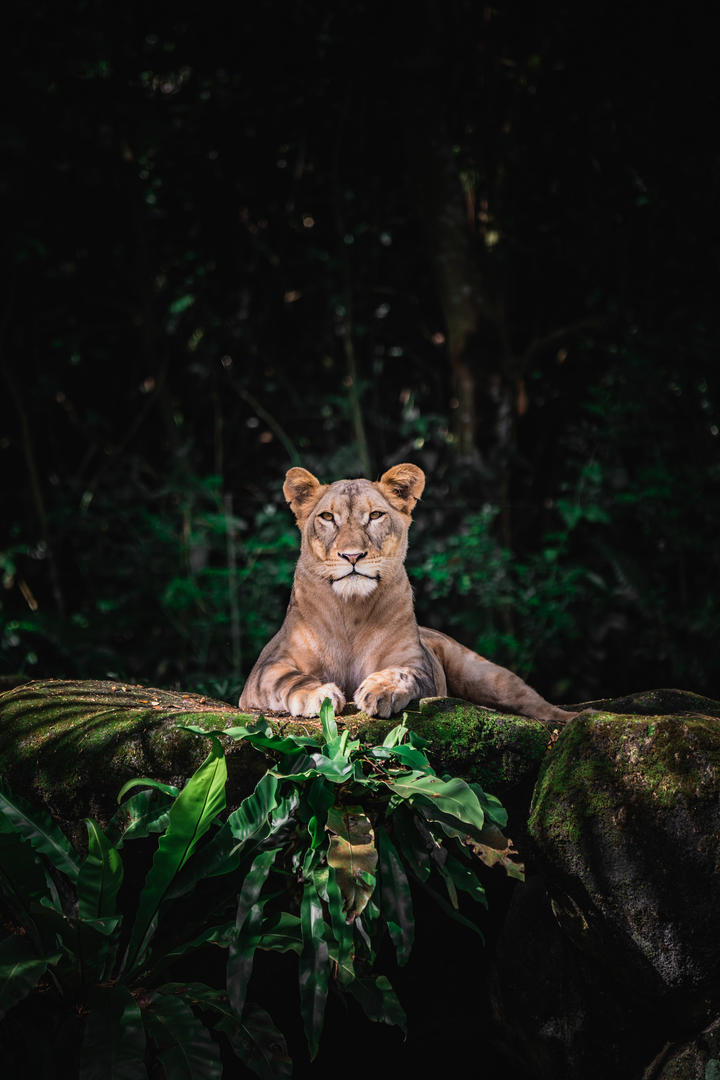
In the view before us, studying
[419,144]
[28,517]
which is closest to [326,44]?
[419,144]

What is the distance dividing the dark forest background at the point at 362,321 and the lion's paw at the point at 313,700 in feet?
9.64

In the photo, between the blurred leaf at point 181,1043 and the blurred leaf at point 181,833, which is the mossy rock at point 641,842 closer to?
the blurred leaf at point 181,833

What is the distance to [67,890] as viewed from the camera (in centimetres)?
318

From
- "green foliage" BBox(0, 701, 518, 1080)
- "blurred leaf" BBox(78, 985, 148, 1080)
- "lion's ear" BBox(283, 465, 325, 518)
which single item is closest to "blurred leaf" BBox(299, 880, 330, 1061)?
"green foliage" BBox(0, 701, 518, 1080)

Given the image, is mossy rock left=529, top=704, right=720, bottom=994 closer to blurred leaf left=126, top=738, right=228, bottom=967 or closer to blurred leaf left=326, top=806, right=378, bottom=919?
blurred leaf left=326, top=806, right=378, bottom=919

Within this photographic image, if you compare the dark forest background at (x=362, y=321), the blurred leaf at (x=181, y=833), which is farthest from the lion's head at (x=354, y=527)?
the dark forest background at (x=362, y=321)

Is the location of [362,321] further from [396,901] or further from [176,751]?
[396,901]

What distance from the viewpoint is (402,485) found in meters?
3.83

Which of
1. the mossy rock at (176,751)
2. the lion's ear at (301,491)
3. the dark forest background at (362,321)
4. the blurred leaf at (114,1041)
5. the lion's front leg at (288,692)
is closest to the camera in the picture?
the blurred leaf at (114,1041)

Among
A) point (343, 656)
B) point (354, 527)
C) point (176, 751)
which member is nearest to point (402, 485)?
point (354, 527)

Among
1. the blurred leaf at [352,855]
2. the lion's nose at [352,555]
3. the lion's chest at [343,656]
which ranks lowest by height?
the blurred leaf at [352,855]

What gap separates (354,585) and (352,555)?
0.12 m

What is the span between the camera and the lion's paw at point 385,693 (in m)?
3.22

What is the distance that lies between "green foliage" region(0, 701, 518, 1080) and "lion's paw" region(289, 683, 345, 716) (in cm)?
18
